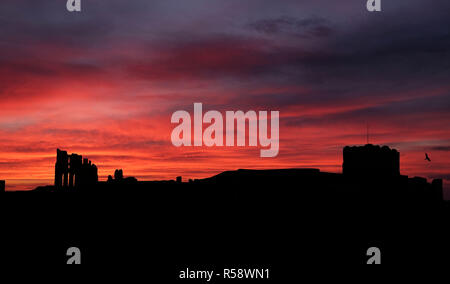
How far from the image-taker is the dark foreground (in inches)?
956

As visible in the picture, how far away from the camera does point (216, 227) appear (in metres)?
26.8

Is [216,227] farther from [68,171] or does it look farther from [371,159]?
[371,159]

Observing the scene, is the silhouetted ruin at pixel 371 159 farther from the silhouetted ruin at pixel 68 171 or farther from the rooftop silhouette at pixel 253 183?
the silhouetted ruin at pixel 68 171

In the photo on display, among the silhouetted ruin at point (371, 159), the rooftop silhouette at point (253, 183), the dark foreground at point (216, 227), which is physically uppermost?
the silhouetted ruin at point (371, 159)

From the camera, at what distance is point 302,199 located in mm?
30156

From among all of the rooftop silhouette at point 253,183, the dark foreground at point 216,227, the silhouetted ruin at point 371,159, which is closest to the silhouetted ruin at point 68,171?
the rooftop silhouette at point 253,183

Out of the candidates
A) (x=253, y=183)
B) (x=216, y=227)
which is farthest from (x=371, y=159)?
(x=216, y=227)

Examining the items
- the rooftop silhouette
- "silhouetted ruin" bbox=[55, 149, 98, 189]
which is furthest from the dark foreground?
"silhouetted ruin" bbox=[55, 149, 98, 189]

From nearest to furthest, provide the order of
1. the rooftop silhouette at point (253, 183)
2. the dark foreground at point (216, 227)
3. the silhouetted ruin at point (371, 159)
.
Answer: the dark foreground at point (216, 227) → the rooftop silhouette at point (253, 183) → the silhouetted ruin at point (371, 159)

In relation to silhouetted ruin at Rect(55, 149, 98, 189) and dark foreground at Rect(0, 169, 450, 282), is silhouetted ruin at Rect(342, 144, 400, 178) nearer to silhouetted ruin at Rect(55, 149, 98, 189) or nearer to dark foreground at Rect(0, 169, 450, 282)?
dark foreground at Rect(0, 169, 450, 282)

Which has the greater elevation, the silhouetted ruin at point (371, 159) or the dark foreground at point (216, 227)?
the silhouetted ruin at point (371, 159)

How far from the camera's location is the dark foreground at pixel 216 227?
24291mm
